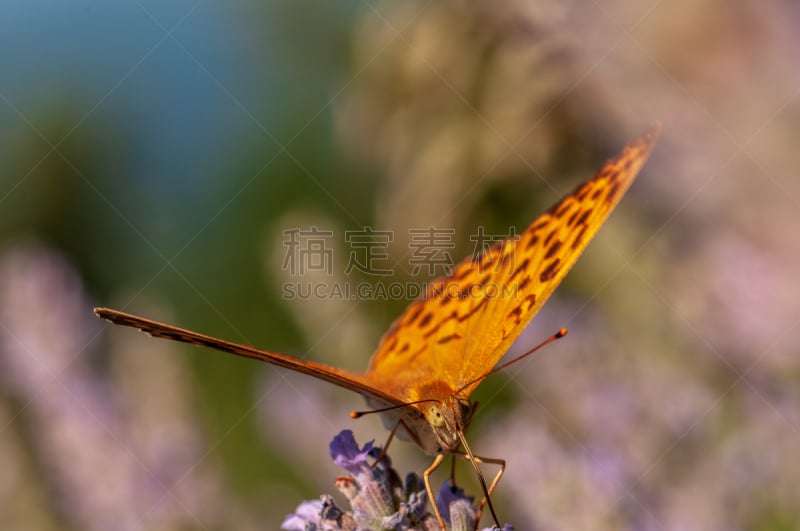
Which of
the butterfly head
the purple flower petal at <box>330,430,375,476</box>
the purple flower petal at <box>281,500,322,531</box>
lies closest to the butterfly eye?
the butterfly head

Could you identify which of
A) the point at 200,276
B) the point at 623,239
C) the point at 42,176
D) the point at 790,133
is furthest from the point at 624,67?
the point at 42,176

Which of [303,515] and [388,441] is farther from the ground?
[388,441]

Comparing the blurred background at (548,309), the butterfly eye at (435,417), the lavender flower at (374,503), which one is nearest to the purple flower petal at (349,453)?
the lavender flower at (374,503)

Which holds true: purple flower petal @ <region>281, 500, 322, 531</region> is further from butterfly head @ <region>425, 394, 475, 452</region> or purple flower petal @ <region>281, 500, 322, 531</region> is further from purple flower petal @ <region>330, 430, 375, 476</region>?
butterfly head @ <region>425, 394, 475, 452</region>

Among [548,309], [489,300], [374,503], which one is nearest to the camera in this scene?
[374,503]

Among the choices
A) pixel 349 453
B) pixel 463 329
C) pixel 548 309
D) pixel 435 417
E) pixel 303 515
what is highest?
pixel 548 309

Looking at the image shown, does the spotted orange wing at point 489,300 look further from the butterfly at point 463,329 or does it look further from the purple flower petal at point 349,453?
the purple flower petal at point 349,453

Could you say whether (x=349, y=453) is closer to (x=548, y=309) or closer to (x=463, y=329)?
(x=463, y=329)

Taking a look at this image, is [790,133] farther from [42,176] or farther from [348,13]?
[42,176]

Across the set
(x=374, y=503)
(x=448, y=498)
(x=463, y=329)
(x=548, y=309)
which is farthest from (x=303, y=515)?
(x=548, y=309)
